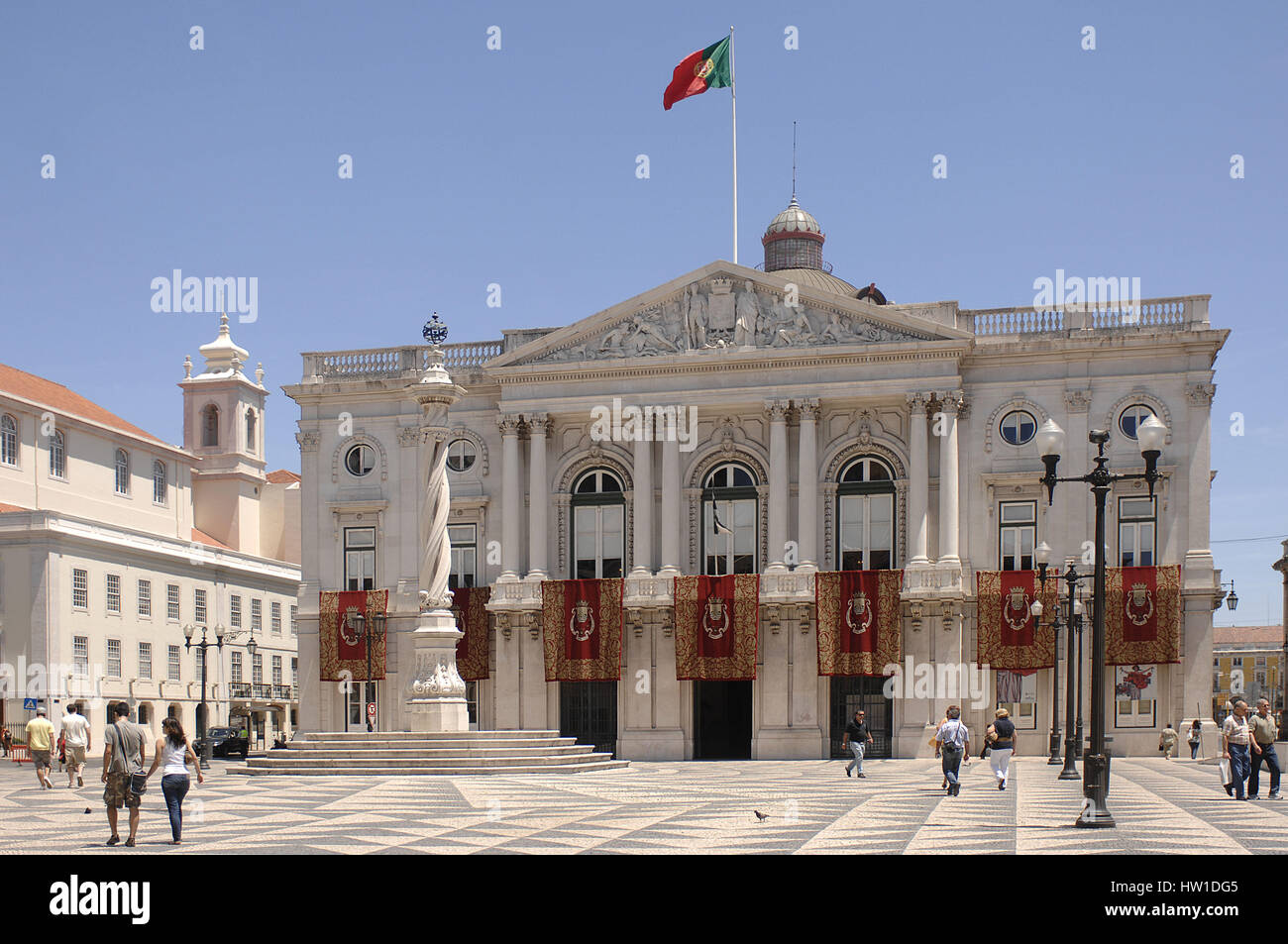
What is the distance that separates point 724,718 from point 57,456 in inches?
1607

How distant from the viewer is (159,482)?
3497 inches

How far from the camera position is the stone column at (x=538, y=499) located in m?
57.0

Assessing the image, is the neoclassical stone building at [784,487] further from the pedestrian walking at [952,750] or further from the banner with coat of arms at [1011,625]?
the pedestrian walking at [952,750]

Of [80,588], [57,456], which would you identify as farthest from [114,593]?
[57,456]

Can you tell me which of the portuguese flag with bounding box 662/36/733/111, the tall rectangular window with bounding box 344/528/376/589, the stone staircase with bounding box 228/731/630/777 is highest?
the portuguese flag with bounding box 662/36/733/111

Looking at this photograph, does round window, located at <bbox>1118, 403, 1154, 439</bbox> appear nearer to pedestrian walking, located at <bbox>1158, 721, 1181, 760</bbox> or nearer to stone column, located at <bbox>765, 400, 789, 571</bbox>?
pedestrian walking, located at <bbox>1158, 721, 1181, 760</bbox>

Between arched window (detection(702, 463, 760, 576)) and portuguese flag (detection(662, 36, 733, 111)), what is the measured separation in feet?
45.2

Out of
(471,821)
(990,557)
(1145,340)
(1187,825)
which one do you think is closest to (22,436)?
(990,557)

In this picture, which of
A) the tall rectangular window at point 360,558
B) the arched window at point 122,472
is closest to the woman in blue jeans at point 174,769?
the tall rectangular window at point 360,558

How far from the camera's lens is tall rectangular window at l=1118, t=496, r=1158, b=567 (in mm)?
53344

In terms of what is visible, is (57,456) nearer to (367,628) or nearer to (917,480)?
(367,628)

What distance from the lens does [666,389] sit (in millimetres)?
56281

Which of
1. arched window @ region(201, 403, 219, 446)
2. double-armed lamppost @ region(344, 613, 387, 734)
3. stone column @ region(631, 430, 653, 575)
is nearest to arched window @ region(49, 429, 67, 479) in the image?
arched window @ region(201, 403, 219, 446)
